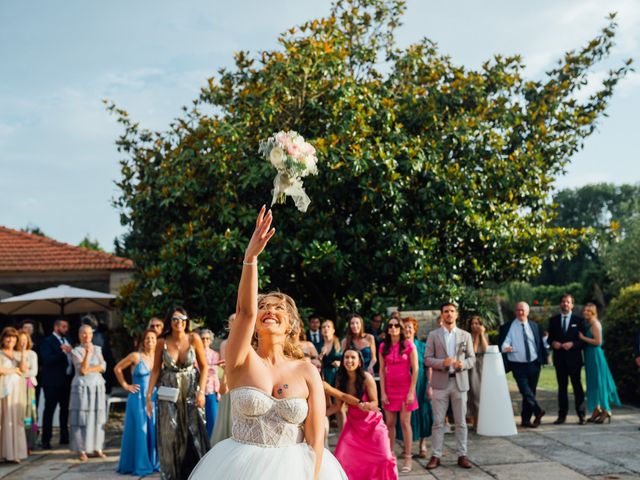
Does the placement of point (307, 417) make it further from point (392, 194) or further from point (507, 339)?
point (392, 194)

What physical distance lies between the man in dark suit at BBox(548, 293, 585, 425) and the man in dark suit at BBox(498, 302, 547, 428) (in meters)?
0.34

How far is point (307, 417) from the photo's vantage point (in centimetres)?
340

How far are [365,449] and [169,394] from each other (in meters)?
2.36

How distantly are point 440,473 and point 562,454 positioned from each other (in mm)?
1868

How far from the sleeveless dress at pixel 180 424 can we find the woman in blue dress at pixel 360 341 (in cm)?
264

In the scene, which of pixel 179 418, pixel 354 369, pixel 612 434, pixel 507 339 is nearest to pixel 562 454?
pixel 612 434

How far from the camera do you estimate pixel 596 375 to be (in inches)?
420

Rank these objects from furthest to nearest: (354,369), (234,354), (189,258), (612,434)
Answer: (189,258), (612,434), (354,369), (234,354)

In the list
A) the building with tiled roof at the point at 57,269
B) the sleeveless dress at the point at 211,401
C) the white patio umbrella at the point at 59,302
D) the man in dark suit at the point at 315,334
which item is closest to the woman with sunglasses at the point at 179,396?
the sleeveless dress at the point at 211,401

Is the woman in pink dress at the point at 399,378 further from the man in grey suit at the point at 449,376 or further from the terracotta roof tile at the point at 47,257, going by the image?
the terracotta roof tile at the point at 47,257

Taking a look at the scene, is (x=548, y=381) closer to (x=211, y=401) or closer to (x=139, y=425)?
(x=211, y=401)

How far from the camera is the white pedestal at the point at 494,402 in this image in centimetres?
973

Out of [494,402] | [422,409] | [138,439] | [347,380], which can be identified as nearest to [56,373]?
[138,439]

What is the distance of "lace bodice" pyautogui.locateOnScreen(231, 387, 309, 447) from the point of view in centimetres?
327
